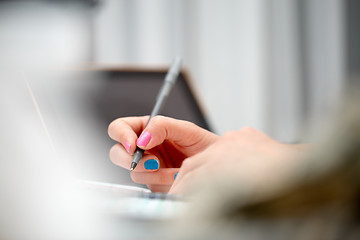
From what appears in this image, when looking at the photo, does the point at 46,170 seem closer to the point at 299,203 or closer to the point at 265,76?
the point at 299,203

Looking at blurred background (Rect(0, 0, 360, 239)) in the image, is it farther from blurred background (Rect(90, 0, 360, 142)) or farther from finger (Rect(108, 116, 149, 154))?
finger (Rect(108, 116, 149, 154))

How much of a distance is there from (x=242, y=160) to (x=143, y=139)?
0.44ft

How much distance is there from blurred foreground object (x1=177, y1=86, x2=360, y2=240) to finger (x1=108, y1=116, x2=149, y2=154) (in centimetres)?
16

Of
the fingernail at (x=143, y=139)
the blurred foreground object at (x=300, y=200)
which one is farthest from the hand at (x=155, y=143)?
the blurred foreground object at (x=300, y=200)

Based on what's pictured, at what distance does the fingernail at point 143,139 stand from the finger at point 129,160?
1 centimetres

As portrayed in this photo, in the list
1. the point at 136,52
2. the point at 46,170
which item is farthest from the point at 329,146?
the point at 136,52

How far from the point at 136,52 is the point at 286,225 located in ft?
2.78

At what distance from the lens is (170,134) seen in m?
0.23

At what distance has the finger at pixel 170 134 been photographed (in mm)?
217

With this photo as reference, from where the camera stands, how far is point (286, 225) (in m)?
0.06

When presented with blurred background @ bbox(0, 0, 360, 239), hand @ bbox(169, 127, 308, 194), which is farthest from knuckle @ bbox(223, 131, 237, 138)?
blurred background @ bbox(0, 0, 360, 239)

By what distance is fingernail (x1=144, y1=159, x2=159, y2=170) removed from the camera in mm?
216

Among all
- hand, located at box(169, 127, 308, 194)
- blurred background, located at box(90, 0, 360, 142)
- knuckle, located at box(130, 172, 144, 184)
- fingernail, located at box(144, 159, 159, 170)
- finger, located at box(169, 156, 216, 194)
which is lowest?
blurred background, located at box(90, 0, 360, 142)

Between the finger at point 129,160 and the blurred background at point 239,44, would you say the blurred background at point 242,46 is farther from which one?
the finger at point 129,160
